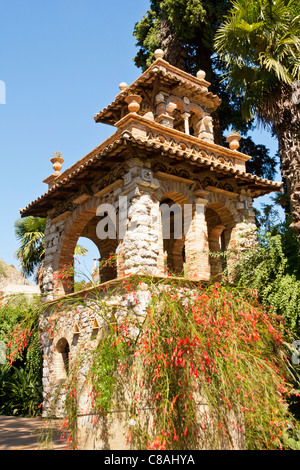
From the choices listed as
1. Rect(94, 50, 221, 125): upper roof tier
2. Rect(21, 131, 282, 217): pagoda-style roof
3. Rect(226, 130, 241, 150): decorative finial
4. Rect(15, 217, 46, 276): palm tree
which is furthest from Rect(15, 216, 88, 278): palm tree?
Rect(226, 130, 241, 150): decorative finial

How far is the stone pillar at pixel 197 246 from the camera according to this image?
9664 millimetres

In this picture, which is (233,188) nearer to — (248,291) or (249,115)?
(249,115)

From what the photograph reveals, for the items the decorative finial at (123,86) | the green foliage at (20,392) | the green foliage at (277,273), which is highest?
A: the decorative finial at (123,86)

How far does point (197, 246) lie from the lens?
388 inches

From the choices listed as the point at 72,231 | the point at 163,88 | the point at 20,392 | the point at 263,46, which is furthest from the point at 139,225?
the point at 20,392

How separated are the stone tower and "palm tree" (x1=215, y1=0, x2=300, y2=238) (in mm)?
1429

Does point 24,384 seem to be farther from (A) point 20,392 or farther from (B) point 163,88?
(B) point 163,88

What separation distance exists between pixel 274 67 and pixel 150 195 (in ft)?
13.2

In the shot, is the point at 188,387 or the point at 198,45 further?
the point at 198,45

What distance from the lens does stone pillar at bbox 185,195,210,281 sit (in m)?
9.66

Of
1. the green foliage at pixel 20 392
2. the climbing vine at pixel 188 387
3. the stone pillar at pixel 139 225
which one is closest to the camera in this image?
the climbing vine at pixel 188 387

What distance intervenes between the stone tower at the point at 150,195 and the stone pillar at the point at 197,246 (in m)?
0.02

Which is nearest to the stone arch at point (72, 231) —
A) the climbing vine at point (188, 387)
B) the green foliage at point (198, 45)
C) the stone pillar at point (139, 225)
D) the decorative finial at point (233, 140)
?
the stone pillar at point (139, 225)

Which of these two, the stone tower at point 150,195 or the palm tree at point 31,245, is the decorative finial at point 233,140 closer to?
the stone tower at point 150,195
